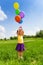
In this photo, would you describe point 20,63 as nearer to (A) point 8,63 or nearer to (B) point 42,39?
(A) point 8,63

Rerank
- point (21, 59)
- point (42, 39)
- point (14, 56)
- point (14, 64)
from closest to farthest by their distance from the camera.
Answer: point (14, 64) < point (21, 59) < point (14, 56) < point (42, 39)

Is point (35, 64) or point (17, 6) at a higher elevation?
point (17, 6)

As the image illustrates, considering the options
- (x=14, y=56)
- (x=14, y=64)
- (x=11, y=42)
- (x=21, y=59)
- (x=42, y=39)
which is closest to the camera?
(x=14, y=64)

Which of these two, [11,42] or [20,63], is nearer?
[20,63]

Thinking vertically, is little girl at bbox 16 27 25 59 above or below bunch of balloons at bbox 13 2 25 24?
below

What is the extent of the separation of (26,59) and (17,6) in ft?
5.38

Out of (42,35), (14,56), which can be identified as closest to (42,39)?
(42,35)

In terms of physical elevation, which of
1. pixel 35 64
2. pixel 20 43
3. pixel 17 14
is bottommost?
pixel 35 64

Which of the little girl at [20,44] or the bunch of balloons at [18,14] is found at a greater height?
the bunch of balloons at [18,14]

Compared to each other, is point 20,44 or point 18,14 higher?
point 18,14

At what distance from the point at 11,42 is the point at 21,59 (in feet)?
22.4

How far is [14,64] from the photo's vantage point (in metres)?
6.63

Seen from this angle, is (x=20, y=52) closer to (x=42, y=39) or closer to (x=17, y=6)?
(x=17, y=6)

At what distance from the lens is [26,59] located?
754cm
